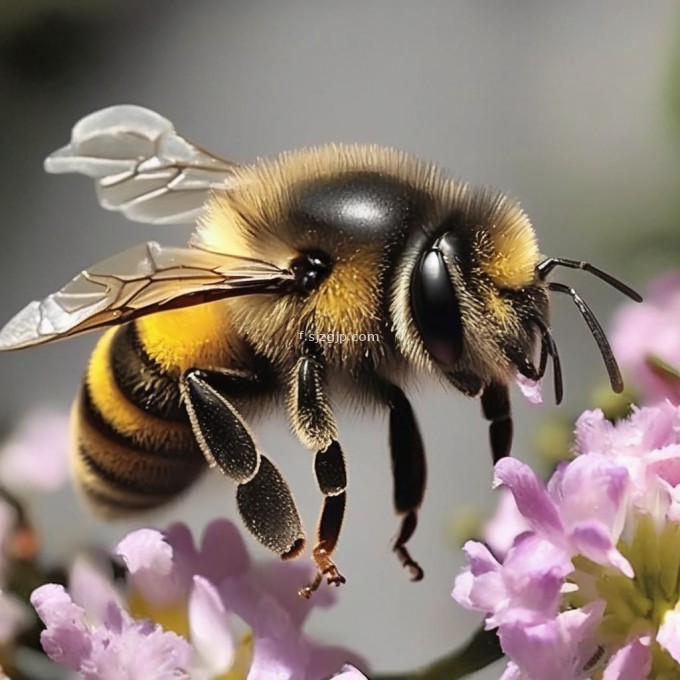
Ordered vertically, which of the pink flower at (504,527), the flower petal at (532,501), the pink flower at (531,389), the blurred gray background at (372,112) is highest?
the flower petal at (532,501)

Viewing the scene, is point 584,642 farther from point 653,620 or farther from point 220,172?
point 220,172

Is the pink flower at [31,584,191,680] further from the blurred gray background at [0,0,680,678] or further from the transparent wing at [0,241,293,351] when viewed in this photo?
the blurred gray background at [0,0,680,678]

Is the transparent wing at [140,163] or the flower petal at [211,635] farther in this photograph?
the transparent wing at [140,163]

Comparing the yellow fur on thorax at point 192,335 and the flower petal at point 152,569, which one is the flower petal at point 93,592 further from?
the yellow fur on thorax at point 192,335

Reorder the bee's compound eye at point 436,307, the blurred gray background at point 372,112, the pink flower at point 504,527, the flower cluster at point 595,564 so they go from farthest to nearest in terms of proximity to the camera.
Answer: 1. the blurred gray background at point 372,112
2. the pink flower at point 504,527
3. the bee's compound eye at point 436,307
4. the flower cluster at point 595,564


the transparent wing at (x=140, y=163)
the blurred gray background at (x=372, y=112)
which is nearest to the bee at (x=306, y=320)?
the transparent wing at (x=140, y=163)

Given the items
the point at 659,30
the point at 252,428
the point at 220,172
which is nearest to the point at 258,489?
the point at 252,428

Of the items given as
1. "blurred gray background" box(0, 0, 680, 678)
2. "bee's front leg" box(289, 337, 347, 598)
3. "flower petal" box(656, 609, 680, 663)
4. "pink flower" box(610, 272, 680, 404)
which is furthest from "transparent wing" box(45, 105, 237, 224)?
"blurred gray background" box(0, 0, 680, 678)

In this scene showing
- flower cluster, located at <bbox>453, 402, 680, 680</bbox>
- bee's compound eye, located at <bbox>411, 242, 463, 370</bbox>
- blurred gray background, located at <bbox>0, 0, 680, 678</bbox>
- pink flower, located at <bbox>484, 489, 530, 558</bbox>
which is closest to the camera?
flower cluster, located at <bbox>453, 402, 680, 680</bbox>
